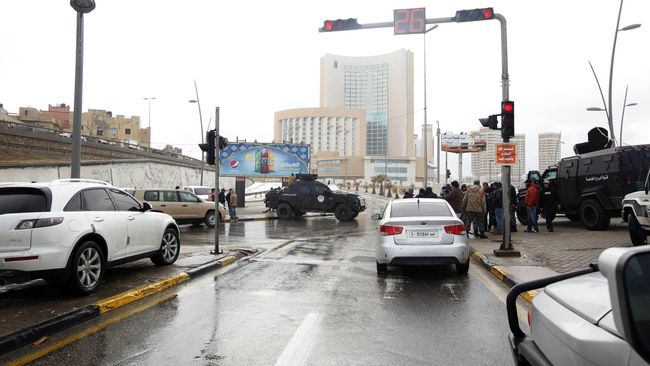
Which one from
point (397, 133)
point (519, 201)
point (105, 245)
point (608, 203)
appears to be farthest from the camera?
point (397, 133)

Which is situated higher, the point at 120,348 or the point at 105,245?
the point at 105,245

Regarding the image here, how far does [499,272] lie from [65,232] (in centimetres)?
694

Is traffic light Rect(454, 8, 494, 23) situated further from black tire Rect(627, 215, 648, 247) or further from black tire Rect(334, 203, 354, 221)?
black tire Rect(334, 203, 354, 221)

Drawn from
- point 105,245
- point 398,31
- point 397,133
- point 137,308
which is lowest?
point 137,308

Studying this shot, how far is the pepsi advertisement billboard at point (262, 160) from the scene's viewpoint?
37.5m

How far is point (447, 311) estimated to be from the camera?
232 inches

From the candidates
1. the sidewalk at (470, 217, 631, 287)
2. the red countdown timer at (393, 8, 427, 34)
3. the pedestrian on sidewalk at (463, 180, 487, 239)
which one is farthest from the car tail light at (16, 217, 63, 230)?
the pedestrian on sidewalk at (463, 180, 487, 239)

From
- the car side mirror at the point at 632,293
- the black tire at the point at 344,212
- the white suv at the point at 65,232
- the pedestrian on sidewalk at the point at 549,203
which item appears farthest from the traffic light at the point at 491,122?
the black tire at the point at 344,212

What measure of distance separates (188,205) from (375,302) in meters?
14.3

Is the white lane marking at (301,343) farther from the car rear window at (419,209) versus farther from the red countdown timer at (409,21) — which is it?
the red countdown timer at (409,21)

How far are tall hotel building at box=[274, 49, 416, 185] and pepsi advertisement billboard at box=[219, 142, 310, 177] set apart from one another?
96560 mm

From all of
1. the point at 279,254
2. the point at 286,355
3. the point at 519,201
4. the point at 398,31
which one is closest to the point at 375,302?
the point at 286,355

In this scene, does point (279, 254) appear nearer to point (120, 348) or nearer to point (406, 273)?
point (406, 273)

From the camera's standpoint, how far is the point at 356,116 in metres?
152
